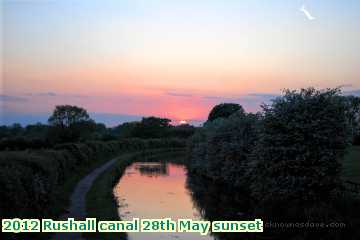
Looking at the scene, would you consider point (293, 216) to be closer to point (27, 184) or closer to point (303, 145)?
point (303, 145)

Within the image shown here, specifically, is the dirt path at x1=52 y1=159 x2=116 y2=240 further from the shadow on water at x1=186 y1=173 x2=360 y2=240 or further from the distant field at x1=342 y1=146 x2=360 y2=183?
the distant field at x1=342 y1=146 x2=360 y2=183

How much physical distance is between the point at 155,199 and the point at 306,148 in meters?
10.2

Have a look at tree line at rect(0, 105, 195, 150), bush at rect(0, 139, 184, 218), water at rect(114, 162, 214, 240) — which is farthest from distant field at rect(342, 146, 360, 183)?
tree line at rect(0, 105, 195, 150)

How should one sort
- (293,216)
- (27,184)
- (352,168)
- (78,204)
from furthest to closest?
(352,168), (78,204), (293,216), (27,184)

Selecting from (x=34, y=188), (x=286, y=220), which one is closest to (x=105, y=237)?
(x=34, y=188)

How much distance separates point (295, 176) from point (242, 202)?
5863mm

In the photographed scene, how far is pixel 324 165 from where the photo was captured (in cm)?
1942

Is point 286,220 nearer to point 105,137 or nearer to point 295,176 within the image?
point 295,176

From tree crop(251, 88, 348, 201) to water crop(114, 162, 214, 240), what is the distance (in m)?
4.21

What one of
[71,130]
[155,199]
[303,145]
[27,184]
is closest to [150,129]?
[71,130]

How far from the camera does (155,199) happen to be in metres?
26.2

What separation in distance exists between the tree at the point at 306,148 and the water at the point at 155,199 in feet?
13.8

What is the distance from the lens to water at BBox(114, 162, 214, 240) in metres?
17.4

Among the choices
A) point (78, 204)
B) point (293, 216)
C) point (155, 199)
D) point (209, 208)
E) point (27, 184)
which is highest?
point (27, 184)
